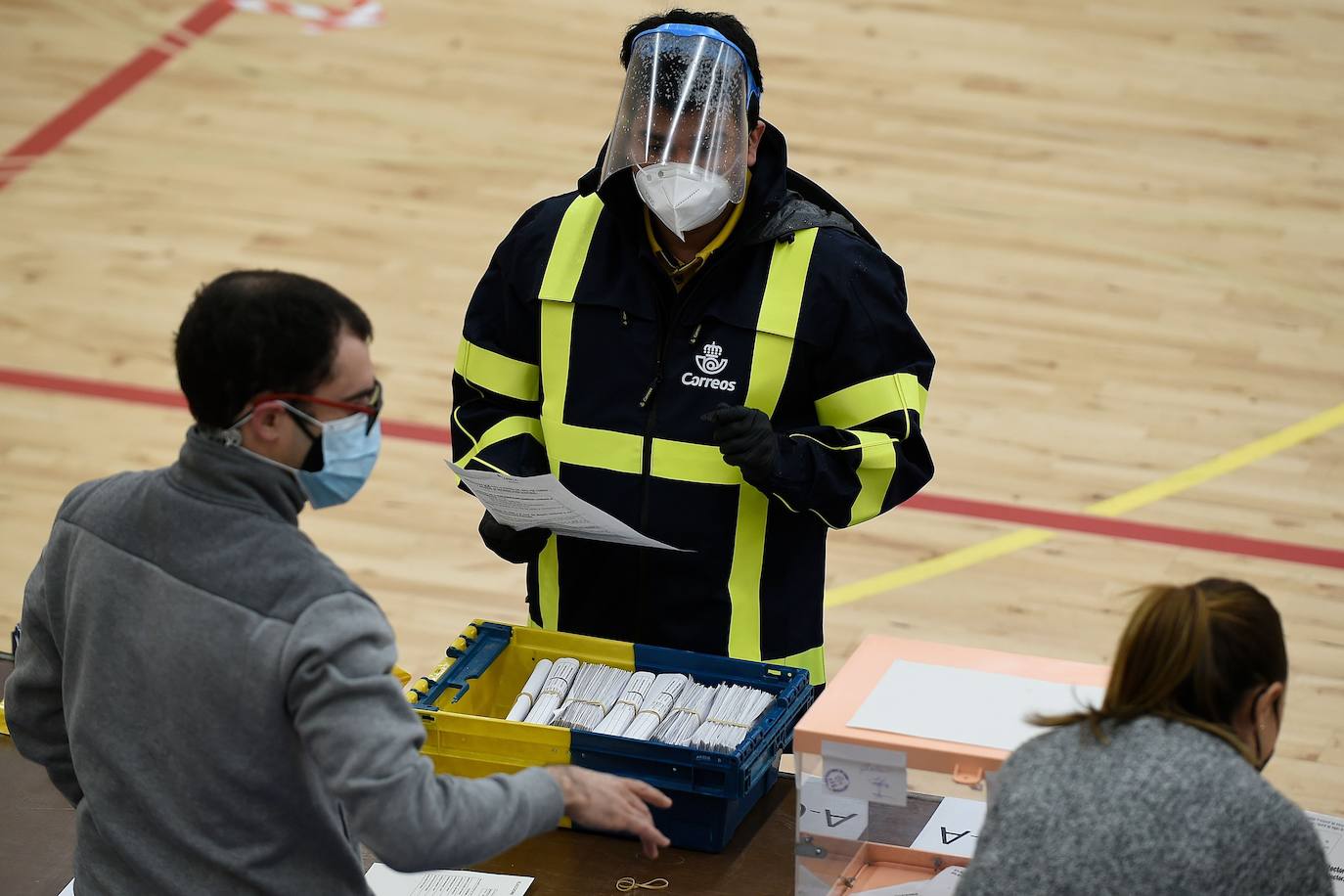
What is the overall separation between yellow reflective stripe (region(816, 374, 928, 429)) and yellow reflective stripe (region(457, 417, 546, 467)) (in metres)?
0.56

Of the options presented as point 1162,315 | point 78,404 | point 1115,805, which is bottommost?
point 78,404

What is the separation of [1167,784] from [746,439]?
1145mm

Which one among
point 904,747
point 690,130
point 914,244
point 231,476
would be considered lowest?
point 914,244

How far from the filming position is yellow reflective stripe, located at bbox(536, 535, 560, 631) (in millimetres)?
3381

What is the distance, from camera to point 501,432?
10.9 ft

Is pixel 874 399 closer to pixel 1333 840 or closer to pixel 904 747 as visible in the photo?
pixel 904 747

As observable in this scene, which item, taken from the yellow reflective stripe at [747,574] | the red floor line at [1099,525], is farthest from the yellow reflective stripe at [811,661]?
the red floor line at [1099,525]

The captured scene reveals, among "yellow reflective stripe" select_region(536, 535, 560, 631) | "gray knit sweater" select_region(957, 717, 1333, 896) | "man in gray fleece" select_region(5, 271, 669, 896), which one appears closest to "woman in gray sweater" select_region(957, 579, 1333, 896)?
"gray knit sweater" select_region(957, 717, 1333, 896)

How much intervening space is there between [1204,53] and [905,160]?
1954 mm

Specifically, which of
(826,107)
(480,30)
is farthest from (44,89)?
(826,107)

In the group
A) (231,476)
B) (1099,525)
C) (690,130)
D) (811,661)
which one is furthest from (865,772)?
(1099,525)

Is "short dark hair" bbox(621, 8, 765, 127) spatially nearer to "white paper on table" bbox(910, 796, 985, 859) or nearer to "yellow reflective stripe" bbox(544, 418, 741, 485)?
"yellow reflective stripe" bbox(544, 418, 741, 485)

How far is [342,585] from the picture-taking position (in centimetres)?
212

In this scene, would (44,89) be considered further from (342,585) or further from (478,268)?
(342,585)
